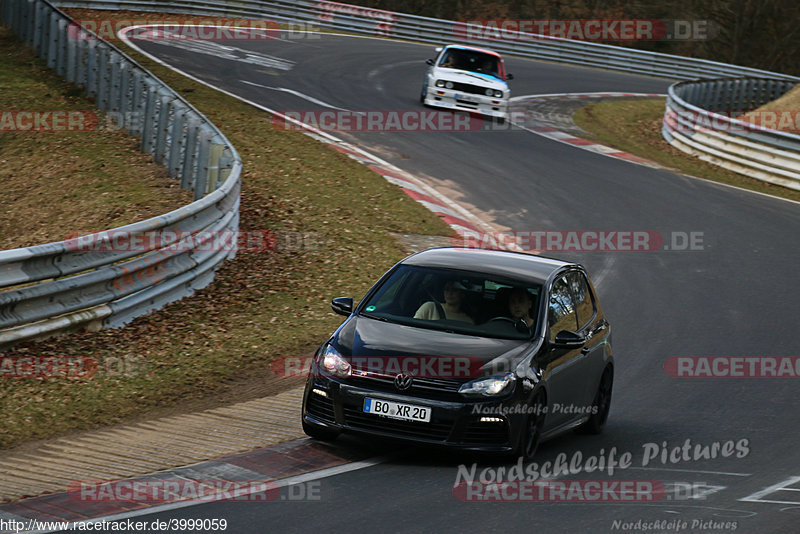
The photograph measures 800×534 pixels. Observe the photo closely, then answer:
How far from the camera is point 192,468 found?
805cm

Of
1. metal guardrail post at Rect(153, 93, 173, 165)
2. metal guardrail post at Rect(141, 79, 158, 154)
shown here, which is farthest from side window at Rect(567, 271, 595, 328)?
metal guardrail post at Rect(141, 79, 158, 154)

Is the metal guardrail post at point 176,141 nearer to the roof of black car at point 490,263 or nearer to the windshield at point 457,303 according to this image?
the roof of black car at point 490,263

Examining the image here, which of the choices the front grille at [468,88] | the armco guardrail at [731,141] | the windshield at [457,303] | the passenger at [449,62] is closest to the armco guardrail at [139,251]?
the windshield at [457,303]

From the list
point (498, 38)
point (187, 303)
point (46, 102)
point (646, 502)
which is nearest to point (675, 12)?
point (498, 38)

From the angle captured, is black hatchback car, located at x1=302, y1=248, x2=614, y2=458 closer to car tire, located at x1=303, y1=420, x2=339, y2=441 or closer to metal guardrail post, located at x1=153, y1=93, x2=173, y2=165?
car tire, located at x1=303, y1=420, x2=339, y2=441

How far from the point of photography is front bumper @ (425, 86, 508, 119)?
89.4 ft

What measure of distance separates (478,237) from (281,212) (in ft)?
10.2

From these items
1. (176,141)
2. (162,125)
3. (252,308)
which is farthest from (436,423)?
(162,125)

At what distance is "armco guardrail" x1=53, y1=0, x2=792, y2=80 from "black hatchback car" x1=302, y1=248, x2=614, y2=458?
32.3 m

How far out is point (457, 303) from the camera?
30.1 feet

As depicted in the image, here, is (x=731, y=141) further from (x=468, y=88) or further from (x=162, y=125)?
(x=162, y=125)

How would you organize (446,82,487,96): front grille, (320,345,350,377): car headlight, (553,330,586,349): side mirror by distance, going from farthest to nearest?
(446,82,487,96): front grille, (553,330,586,349): side mirror, (320,345,350,377): car headlight

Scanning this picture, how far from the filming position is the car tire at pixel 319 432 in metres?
8.47

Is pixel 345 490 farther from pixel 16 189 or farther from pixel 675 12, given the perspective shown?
pixel 675 12
